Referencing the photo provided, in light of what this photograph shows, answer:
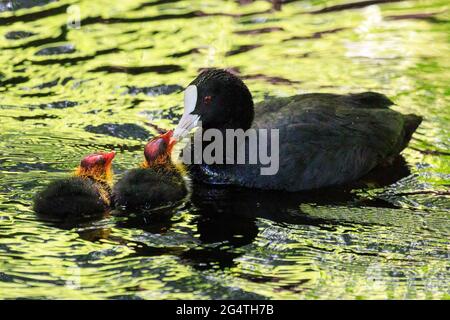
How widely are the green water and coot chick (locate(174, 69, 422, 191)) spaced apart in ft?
0.53

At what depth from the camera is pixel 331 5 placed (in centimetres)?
1220

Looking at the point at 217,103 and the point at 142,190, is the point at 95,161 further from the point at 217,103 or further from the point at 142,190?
the point at 217,103

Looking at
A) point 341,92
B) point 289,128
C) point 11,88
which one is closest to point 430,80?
point 341,92

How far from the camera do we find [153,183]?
291 inches

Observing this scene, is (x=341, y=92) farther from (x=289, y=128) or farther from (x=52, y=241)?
(x=52, y=241)

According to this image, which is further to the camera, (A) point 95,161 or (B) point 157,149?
(B) point 157,149

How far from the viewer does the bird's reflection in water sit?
6.73 metres

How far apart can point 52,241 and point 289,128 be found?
2.19m

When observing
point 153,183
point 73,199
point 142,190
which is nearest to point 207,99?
point 153,183

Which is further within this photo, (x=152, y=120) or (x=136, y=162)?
(x=152, y=120)

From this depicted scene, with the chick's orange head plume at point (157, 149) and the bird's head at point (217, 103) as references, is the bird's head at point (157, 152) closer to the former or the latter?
the chick's orange head plume at point (157, 149)

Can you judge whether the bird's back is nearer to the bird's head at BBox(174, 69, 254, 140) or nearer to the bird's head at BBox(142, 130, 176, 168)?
the bird's head at BBox(142, 130, 176, 168)

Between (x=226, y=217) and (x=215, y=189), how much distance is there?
651mm

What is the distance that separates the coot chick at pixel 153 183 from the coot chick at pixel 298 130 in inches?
13.7
